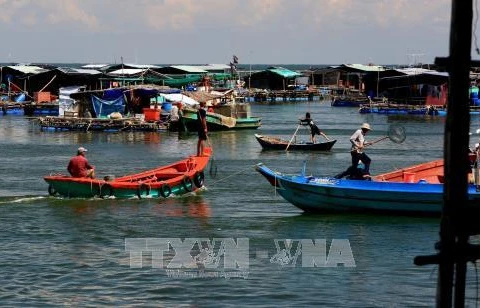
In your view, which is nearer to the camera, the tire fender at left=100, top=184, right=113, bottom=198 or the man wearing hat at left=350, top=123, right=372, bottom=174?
the man wearing hat at left=350, top=123, right=372, bottom=174

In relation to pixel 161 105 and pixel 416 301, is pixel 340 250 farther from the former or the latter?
pixel 161 105

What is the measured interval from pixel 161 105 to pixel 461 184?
1730 inches

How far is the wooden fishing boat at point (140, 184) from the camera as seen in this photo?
22172 mm

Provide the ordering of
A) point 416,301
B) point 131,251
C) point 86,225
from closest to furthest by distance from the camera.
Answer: point 416,301, point 131,251, point 86,225

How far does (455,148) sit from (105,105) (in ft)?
136

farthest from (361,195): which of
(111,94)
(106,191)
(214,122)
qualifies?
(111,94)

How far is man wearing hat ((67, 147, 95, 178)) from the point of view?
22.1 m

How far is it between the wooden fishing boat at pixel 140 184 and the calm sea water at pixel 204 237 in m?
0.21

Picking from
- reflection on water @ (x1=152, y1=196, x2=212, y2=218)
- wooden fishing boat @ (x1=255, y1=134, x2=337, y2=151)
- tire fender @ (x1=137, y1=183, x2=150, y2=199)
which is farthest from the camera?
wooden fishing boat @ (x1=255, y1=134, x2=337, y2=151)

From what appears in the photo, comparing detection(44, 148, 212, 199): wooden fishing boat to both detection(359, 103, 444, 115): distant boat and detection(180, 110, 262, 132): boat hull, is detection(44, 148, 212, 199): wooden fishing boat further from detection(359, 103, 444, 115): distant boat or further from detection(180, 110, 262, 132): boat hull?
detection(359, 103, 444, 115): distant boat

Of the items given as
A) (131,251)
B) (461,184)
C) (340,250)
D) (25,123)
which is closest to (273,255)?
(340,250)

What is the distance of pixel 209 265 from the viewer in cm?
1639

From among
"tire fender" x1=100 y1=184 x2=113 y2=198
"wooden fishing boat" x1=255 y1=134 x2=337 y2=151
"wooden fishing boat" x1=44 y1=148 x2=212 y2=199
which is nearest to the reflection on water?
"wooden fishing boat" x1=44 y1=148 x2=212 y2=199

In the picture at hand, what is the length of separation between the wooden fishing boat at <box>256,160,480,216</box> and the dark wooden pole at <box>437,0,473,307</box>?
10.8 metres
